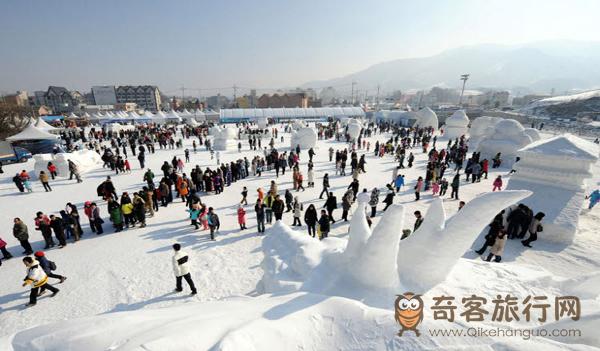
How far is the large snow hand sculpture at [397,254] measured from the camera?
3.36m

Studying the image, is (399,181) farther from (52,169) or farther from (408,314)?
(52,169)

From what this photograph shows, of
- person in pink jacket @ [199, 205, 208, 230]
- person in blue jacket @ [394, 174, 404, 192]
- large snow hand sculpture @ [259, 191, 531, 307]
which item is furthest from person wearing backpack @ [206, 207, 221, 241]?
person in blue jacket @ [394, 174, 404, 192]

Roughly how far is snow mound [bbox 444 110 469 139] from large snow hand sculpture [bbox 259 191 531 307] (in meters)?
27.5

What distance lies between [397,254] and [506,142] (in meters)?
17.7

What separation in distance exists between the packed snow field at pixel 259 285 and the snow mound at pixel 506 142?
867 cm

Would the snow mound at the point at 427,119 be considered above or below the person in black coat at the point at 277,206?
above

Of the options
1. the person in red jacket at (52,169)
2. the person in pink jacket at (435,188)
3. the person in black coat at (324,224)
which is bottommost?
the person in pink jacket at (435,188)

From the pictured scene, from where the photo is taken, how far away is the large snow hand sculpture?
3.36m

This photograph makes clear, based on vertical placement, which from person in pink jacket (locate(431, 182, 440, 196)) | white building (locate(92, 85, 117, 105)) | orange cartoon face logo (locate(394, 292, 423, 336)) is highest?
white building (locate(92, 85, 117, 105))

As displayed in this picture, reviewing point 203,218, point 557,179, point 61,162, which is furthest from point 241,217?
point 61,162

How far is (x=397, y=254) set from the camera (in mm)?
3627

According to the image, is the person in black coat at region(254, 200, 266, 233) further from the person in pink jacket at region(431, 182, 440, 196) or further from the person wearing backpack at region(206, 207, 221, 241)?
the person in pink jacket at region(431, 182, 440, 196)

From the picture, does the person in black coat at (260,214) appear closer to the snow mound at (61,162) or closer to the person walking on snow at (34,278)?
the person walking on snow at (34,278)

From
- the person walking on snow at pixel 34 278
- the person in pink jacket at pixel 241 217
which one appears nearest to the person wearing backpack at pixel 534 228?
the person in pink jacket at pixel 241 217
